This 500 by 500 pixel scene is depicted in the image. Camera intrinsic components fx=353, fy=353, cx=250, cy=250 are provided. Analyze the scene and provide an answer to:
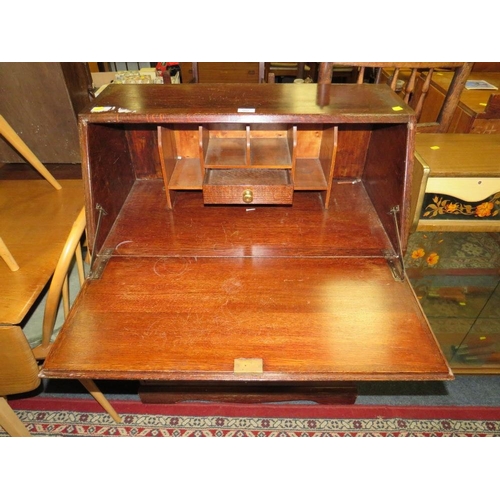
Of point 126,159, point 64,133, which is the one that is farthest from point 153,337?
point 64,133

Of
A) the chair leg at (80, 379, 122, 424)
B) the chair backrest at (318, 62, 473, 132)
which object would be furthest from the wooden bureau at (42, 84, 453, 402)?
the chair leg at (80, 379, 122, 424)

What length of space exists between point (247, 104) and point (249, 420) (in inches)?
→ 52.9

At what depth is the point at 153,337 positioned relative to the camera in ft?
2.92

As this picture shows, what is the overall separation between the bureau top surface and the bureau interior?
79 millimetres

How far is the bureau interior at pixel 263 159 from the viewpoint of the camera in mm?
1083

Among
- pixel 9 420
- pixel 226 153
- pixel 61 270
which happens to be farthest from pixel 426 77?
pixel 9 420

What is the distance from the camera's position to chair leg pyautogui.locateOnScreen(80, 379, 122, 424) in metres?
1.33

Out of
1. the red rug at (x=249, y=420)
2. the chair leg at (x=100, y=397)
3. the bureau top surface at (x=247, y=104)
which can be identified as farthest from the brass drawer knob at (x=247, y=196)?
the red rug at (x=249, y=420)

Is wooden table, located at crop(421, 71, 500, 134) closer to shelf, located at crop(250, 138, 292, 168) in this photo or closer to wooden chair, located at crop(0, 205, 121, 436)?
shelf, located at crop(250, 138, 292, 168)

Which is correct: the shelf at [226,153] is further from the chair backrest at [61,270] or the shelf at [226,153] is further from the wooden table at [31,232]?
the wooden table at [31,232]

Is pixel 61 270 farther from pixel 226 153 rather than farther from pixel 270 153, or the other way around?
pixel 270 153

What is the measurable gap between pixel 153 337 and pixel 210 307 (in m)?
0.17

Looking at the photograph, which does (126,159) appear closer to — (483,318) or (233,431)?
(233,431)

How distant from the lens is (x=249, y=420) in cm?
162
